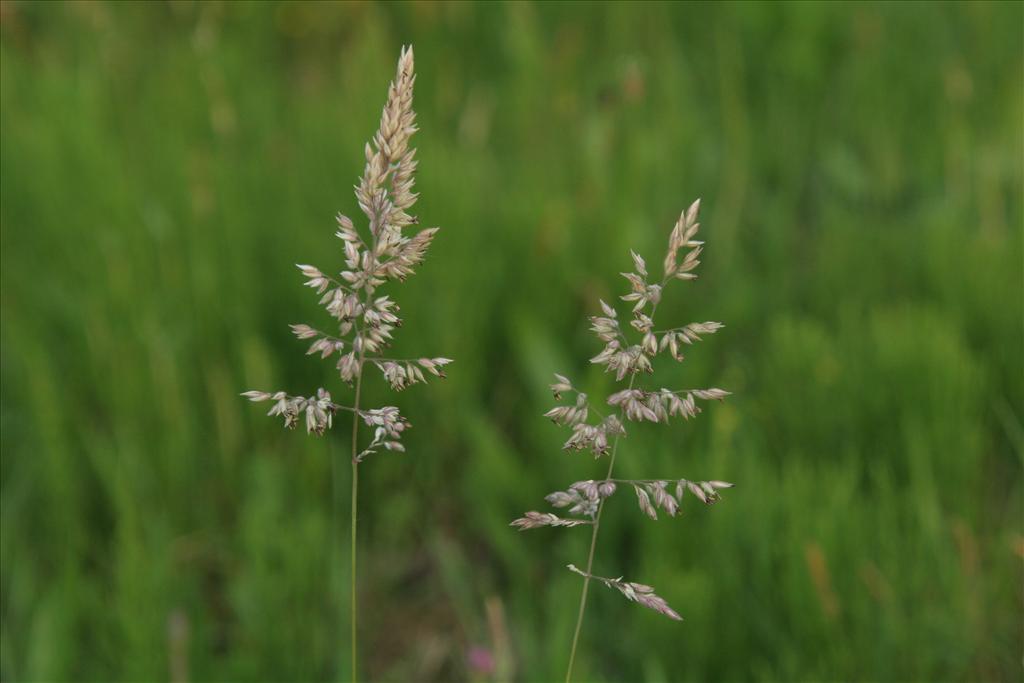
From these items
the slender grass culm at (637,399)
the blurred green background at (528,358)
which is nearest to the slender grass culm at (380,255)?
the slender grass culm at (637,399)

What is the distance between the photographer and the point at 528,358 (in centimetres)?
233

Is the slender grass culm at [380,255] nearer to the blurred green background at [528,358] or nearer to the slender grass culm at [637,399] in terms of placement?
the slender grass culm at [637,399]

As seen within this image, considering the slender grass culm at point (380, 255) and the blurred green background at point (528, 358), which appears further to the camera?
the blurred green background at point (528, 358)

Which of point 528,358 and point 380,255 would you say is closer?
point 380,255

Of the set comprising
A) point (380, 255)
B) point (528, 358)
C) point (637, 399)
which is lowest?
point (528, 358)

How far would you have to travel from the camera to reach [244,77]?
329 cm

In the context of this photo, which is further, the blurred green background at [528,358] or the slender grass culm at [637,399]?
the blurred green background at [528,358]

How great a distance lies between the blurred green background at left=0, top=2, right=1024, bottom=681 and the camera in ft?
5.98

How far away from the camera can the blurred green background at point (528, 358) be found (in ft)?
5.98

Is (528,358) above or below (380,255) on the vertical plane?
below

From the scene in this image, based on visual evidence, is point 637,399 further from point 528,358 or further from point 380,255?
point 528,358

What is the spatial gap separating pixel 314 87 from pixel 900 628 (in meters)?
2.50

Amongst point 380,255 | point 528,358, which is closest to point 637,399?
point 380,255

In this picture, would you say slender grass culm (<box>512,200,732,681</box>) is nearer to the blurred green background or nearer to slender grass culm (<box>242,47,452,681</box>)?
slender grass culm (<box>242,47,452,681</box>)
